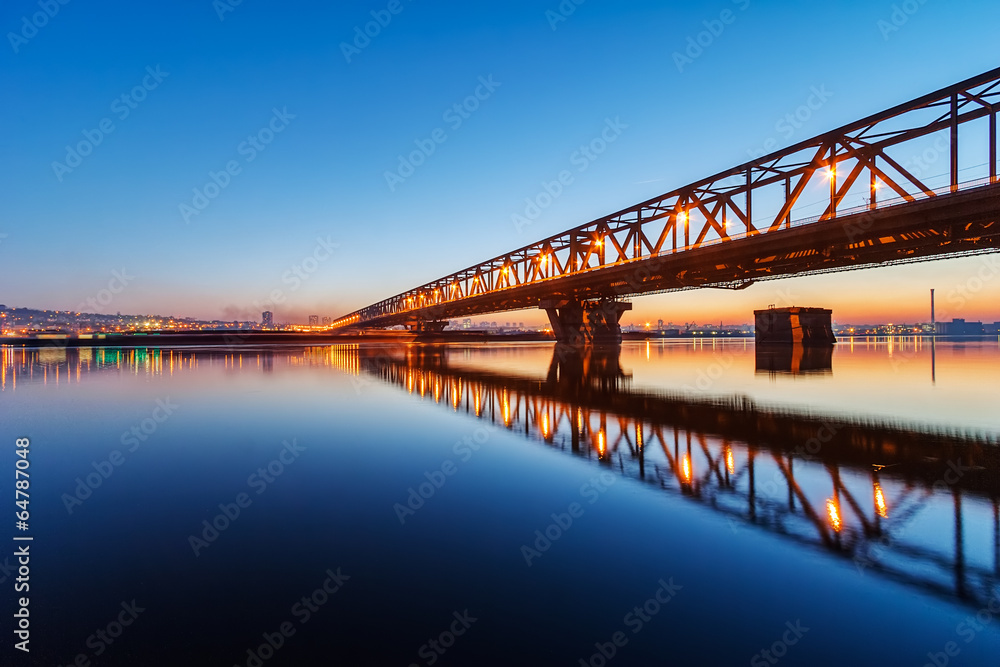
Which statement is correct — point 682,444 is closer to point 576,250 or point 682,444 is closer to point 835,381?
point 835,381

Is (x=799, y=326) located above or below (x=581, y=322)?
below

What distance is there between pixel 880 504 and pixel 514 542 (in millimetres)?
5342

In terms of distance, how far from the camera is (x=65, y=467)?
928 cm

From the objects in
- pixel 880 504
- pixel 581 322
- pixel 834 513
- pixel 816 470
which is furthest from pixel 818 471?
pixel 581 322

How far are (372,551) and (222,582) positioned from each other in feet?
4.79

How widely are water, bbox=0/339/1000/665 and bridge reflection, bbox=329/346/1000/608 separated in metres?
0.06

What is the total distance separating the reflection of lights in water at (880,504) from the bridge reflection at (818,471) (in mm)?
13

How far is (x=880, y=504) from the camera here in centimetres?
713

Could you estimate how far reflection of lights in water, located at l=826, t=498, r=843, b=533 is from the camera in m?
6.32

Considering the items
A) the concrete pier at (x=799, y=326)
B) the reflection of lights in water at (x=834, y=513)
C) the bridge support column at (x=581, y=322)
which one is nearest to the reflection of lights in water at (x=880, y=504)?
the reflection of lights in water at (x=834, y=513)

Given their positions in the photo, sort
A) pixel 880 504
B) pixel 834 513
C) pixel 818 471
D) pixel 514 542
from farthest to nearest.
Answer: pixel 818 471 < pixel 880 504 < pixel 834 513 < pixel 514 542

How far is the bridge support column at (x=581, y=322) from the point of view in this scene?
71750mm

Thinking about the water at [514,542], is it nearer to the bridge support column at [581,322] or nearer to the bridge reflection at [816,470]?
the bridge reflection at [816,470]

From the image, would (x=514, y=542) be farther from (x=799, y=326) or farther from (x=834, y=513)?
(x=799, y=326)
